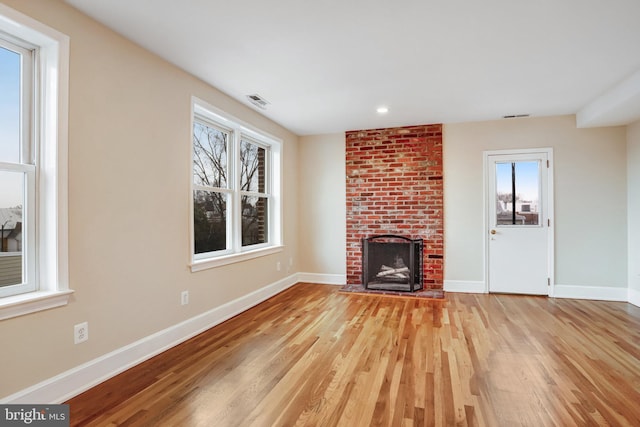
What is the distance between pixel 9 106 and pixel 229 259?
224 centimetres

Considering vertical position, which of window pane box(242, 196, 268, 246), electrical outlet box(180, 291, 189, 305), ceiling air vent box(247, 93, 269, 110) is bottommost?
electrical outlet box(180, 291, 189, 305)

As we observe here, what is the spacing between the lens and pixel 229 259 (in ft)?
12.1

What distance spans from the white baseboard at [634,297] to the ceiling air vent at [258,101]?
5.12 metres

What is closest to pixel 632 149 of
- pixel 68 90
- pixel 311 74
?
pixel 311 74

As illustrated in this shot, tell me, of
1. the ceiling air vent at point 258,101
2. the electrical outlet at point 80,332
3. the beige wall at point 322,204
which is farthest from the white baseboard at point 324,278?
the electrical outlet at point 80,332

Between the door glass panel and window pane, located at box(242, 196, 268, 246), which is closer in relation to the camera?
window pane, located at box(242, 196, 268, 246)

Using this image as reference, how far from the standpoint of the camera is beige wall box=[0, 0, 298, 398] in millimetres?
1983

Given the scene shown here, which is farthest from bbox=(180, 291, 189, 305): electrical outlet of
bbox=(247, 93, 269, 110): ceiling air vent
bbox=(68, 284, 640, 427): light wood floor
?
bbox=(247, 93, 269, 110): ceiling air vent

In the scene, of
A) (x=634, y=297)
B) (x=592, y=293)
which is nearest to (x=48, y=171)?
(x=592, y=293)

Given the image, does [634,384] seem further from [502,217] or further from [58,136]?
[58,136]

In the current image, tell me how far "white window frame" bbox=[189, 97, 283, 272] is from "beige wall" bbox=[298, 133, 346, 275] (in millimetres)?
716

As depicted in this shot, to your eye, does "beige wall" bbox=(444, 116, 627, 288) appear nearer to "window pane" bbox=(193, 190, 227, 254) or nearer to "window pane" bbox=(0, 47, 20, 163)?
"window pane" bbox=(193, 190, 227, 254)

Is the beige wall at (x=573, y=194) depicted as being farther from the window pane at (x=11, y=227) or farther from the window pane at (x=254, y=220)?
the window pane at (x=11, y=227)

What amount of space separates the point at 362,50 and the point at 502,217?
338cm
